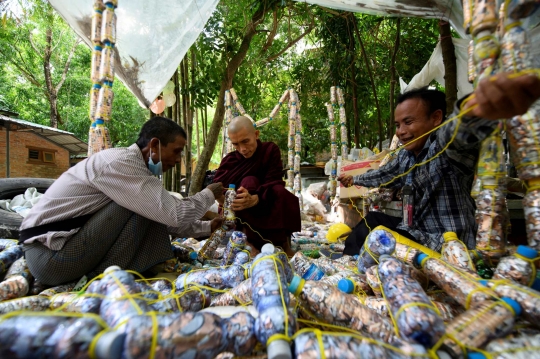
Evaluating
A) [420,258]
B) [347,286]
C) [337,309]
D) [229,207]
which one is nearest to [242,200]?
[229,207]

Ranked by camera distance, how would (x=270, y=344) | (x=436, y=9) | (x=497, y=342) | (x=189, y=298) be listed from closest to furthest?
(x=270, y=344)
(x=497, y=342)
(x=189, y=298)
(x=436, y=9)

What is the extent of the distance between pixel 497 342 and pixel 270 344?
681mm

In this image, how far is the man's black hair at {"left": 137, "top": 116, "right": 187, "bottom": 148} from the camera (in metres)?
2.08

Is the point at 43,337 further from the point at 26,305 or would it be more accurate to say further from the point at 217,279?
the point at 217,279

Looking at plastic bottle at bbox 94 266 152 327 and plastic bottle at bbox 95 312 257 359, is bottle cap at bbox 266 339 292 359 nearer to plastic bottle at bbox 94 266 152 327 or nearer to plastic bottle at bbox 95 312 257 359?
plastic bottle at bbox 95 312 257 359

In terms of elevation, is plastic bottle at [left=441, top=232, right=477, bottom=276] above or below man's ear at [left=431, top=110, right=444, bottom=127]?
below

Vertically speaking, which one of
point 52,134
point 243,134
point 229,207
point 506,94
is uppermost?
point 52,134

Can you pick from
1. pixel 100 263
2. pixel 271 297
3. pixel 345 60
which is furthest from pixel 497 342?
pixel 345 60

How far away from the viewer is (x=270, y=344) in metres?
0.79

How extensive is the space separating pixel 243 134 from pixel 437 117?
175 cm

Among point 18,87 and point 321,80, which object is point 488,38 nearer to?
point 321,80

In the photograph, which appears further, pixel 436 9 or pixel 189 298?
pixel 436 9

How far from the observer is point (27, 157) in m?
11.7

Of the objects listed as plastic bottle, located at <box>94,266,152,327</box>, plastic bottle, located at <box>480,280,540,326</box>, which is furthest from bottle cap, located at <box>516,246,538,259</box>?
plastic bottle, located at <box>94,266,152,327</box>
